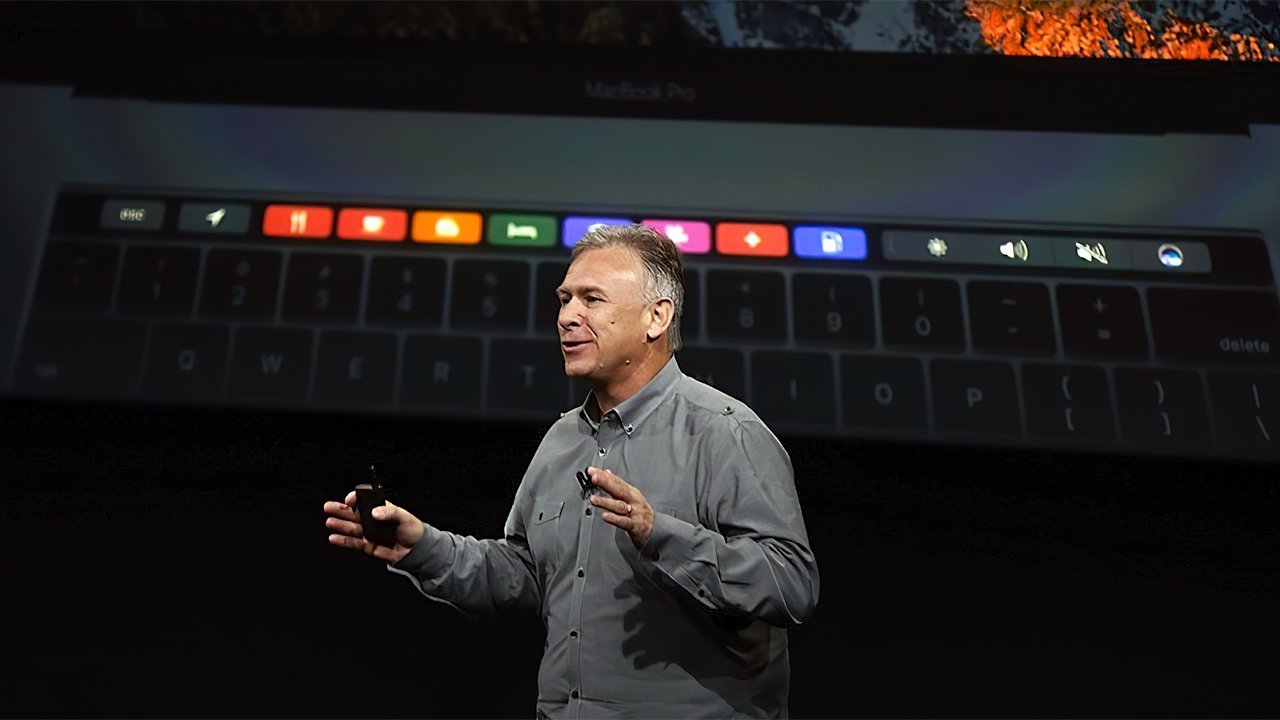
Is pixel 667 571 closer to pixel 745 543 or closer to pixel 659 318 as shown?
pixel 745 543

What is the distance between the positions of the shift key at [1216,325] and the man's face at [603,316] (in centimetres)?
63

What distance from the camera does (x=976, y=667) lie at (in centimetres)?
93

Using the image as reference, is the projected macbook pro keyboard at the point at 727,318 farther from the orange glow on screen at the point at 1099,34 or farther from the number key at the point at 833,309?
the orange glow on screen at the point at 1099,34

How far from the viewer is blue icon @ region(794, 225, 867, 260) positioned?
38.3 inches

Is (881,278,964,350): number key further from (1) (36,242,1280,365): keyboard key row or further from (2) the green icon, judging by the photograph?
(2) the green icon

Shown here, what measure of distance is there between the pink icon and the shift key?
47cm

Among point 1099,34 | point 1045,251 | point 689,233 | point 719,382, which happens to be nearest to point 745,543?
point 719,382

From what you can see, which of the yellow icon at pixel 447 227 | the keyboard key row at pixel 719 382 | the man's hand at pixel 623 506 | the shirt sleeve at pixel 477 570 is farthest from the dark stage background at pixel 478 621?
the man's hand at pixel 623 506

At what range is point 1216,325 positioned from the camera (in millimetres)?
943

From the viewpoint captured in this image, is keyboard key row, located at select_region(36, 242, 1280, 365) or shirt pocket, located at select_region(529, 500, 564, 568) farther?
keyboard key row, located at select_region(36, 242, 1280, 365)

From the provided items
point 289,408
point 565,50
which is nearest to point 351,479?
point 289,408

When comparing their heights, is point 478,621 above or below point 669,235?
below

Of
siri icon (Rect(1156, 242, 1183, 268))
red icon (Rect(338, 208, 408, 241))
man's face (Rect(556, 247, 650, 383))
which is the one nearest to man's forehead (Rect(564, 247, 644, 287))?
man's face (Rect(556, 247, 650, 383))

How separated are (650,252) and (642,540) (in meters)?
0.21
